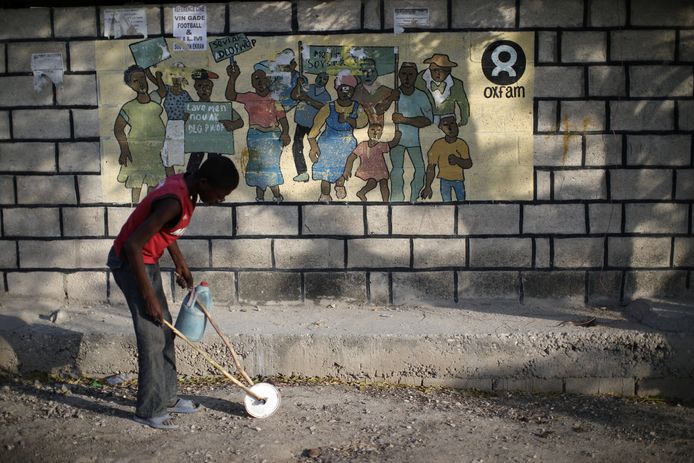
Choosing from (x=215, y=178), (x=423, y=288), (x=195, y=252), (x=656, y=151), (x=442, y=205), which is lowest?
(x=423, y=288)

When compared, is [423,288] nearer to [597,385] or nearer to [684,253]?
[597,385]

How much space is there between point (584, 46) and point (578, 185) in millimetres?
1048

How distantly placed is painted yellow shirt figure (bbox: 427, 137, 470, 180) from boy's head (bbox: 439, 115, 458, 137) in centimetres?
5

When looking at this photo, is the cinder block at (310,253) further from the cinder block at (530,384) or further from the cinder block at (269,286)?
the cinder block at (530,384)

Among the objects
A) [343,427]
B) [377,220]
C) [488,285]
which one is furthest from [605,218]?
[343,427]

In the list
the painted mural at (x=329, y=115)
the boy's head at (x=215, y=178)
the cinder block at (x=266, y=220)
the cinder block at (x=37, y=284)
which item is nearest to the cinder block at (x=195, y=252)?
the cinder block at (x=266, y=220)

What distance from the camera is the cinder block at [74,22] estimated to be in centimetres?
532

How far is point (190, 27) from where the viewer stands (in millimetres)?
5297

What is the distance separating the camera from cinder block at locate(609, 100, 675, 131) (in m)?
5.32

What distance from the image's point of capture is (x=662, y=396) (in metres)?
4.76

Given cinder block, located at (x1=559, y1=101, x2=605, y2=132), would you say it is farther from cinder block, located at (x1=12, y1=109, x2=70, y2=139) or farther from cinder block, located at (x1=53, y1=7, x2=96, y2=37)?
cinder block, located at (x1=12, y1=109, x2=70, y2=139)

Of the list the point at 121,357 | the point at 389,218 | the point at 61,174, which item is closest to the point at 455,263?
the point at 389,218

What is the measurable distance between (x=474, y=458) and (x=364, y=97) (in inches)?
112

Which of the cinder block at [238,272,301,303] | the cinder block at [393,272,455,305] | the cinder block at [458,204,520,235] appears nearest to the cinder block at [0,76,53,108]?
the cinder block at [238,272,301,303]
